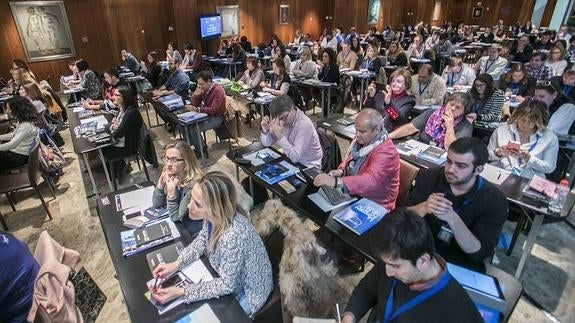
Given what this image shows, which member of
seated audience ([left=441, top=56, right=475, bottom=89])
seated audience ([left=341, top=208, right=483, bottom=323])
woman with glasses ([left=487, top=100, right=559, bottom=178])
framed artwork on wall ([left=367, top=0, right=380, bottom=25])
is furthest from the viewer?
framed artwork on wall ([left=367, top=0, right=380, bottom=25])

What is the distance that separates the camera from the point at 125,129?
3.98 metres

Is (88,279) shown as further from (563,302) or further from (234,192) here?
(563,302)

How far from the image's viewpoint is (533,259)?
115 inches

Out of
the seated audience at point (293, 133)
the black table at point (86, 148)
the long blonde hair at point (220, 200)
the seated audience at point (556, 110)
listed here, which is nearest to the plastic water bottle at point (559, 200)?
the seated audience at point (556, 110)

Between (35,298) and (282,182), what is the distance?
1739mm

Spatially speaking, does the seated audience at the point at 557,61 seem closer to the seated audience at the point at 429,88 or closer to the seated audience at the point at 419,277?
the seated audience at the point at 429,88

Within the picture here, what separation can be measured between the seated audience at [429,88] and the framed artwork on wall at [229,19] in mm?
9945

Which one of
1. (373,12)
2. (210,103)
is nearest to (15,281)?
(210,103)

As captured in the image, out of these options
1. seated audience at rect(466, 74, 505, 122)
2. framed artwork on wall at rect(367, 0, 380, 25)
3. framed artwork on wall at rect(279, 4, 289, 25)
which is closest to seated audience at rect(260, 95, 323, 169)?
seated audience at rect(466, 74, 505, 122)

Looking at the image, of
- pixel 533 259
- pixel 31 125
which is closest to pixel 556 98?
pixel 533 259

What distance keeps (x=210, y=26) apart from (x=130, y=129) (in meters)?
9.45

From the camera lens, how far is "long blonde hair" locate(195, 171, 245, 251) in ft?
5.33

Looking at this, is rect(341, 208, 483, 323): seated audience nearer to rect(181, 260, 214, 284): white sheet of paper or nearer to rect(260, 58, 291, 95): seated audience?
rect(181, 260, 214, 284): white sheet of paper

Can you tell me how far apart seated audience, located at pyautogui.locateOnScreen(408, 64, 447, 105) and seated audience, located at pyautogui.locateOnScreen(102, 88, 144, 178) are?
4.04 m
